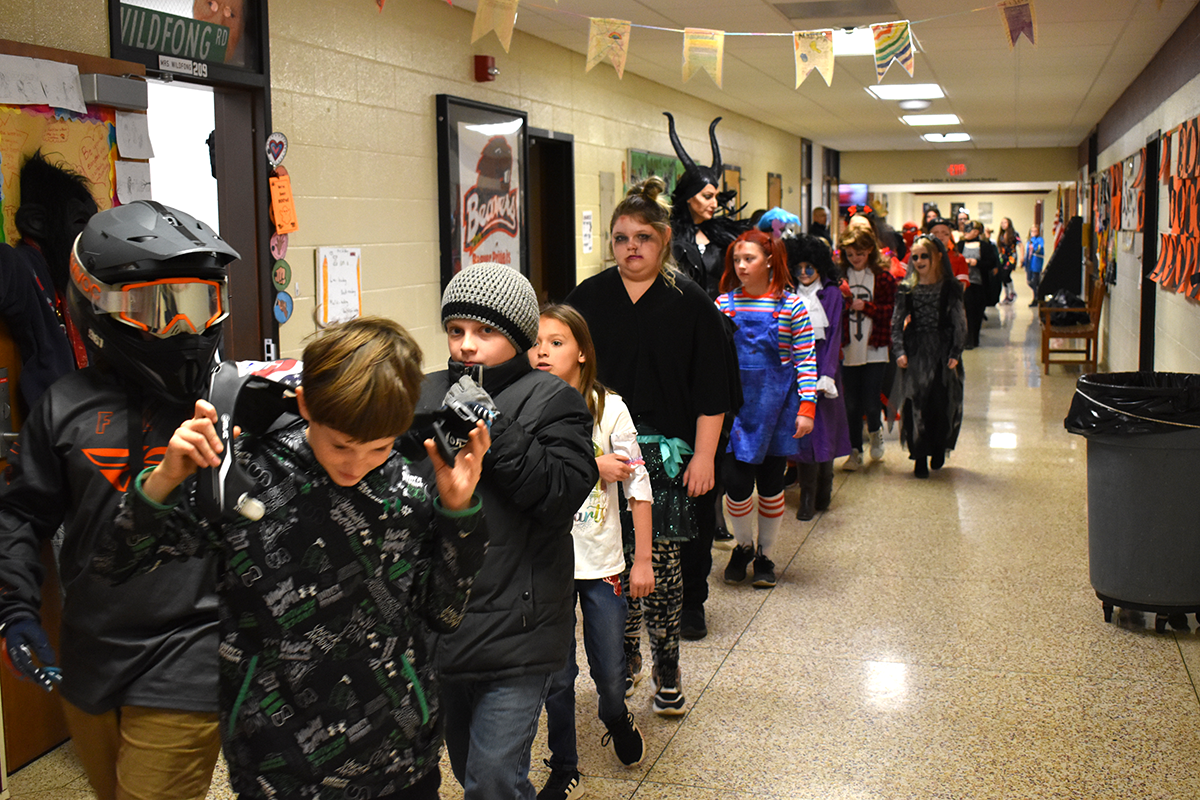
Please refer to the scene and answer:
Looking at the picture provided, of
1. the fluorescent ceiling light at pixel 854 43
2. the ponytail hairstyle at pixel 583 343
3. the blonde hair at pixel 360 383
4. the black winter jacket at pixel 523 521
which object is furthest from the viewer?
the fluorescent ceiling light at pixel 854 43

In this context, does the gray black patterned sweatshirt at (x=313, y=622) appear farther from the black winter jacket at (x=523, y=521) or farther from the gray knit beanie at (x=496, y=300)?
the gray knit beanie at (x=496, y=300)

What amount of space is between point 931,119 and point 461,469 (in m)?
13.3

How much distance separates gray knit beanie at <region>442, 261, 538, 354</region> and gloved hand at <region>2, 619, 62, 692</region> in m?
0.87

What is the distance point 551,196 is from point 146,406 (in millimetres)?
6026

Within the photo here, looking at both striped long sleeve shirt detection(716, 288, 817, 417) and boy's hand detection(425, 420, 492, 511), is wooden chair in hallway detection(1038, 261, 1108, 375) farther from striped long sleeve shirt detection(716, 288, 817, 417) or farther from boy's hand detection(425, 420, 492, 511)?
boy's hand detection(425, 420, 492, 511)

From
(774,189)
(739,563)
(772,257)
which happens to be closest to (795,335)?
(772,257)

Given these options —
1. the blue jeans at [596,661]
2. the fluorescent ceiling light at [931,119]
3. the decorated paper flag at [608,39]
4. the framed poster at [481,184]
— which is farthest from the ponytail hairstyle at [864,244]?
the fluorescent ceiling light at [931,119]

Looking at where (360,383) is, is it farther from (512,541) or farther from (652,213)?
(652,213)

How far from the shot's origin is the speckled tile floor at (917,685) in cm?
290

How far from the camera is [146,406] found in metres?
1.76

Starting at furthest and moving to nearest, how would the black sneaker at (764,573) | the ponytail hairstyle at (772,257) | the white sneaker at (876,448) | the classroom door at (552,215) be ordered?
the classroom door at (552,215)
the white sneaker at (876,448)
the black sneaker at (764,573)
the ponytail hairstyle at (772,257)

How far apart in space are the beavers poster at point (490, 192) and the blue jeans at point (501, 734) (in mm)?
4122

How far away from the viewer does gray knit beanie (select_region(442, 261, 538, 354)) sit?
2004 millimetres

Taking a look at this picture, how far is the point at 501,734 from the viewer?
1.99m
